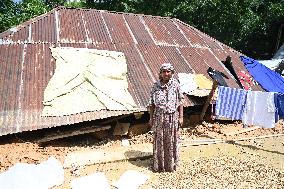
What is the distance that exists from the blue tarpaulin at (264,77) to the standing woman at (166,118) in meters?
5.00

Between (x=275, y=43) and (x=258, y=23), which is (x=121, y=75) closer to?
(x=258, y=23)

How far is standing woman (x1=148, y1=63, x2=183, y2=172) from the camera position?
515cm

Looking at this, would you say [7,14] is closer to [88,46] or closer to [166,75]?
[88,46]

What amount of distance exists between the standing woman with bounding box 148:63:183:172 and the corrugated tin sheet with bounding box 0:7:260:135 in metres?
1.61

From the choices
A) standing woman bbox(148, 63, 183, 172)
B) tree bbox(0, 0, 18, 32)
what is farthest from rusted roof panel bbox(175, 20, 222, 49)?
tree bbox(0, 0, 18, 32)

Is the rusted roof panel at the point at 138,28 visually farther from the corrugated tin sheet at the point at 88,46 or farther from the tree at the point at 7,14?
the tree at the point at 7,14

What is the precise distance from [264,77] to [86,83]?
5.58 metres

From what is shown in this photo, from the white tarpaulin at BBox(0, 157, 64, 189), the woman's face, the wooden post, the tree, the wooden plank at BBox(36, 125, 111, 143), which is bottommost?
the white tarpaulin at BBox(0, 157, 64, 189)

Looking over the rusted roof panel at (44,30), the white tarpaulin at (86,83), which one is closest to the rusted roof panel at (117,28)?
the white tarpaulin at (86,83)

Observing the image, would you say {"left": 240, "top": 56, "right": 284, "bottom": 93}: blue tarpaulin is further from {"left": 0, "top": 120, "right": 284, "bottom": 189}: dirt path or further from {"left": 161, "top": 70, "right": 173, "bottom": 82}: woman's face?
{"left": 161, "top": 70, "right": 173, "bottom": 82}: woman's face

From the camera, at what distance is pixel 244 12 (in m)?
16.8

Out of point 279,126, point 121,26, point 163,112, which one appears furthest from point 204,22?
point 163,112

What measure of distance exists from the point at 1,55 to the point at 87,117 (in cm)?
269

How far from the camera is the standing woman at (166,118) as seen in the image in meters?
5.15
